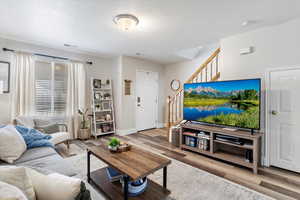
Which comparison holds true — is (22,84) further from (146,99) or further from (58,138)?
(146,99)

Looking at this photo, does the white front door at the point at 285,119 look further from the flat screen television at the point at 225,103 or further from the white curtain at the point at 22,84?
the white curtain at the point at 22,84

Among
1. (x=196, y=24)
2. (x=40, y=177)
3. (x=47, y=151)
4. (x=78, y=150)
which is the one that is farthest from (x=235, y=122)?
(x=78, y=150)

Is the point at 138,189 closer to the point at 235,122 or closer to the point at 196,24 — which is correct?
the point at 235,122

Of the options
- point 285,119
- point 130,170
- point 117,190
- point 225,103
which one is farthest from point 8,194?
point 285,119

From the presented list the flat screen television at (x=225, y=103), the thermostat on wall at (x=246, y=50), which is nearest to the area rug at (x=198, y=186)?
the flat screen television at (x=225, y=103)

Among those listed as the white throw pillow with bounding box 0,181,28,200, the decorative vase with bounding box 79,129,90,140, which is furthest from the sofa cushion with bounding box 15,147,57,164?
the decorative vase with bounding box 79,129,90,140

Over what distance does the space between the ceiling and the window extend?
1.91ft

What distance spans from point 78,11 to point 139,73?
290 centimetres

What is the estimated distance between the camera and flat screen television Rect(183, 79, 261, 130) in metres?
2.43

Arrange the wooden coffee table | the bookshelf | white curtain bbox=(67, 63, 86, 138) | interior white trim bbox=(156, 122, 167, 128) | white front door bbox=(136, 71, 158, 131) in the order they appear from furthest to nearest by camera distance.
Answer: interior white trim bbox=(156, 122, 167, 128) → white front door bbox=(136, 71, 158, 131) → the bookshelf → white curtain bbox=(67, 63, 86, 138) → the wooden coffee table

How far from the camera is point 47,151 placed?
2049 mm

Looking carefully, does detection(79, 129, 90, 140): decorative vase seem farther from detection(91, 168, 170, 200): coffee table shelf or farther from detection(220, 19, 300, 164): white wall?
detection(220, 19, 300, 164): white wall

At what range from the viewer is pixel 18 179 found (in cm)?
83

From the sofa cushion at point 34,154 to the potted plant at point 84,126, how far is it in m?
1.80
